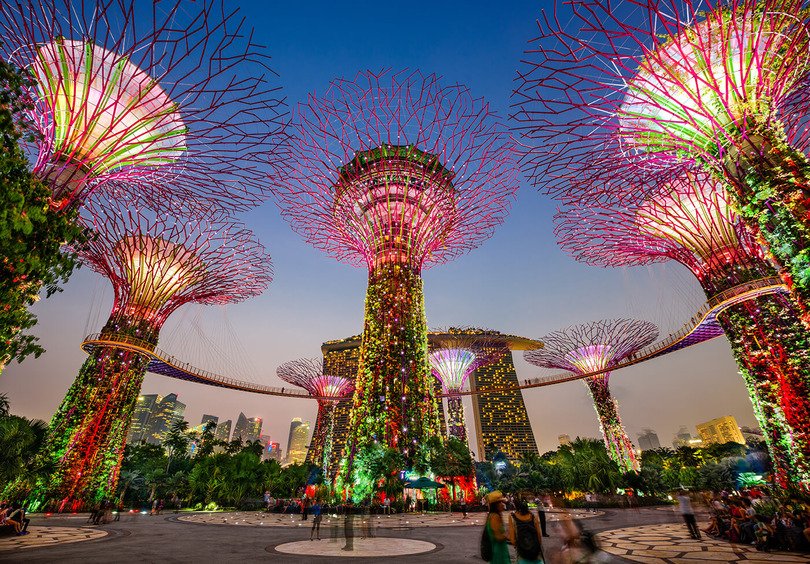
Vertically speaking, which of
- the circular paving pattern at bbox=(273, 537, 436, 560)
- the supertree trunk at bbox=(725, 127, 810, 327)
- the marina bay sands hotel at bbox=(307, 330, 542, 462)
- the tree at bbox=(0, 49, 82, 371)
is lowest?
the circular paving pattern at bbox=(273, 537, 436, 560)

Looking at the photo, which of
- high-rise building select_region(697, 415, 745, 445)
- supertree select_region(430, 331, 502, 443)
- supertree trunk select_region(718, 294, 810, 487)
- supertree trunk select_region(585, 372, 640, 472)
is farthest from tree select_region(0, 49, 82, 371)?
high-rise building select_region(697, 415, 745, 445)

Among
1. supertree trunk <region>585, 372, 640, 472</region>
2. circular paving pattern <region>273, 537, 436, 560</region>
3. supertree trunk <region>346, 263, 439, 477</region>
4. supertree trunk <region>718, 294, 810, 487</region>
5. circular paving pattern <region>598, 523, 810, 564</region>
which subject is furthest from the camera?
supertree trunk <region>585, 372, 640, 472</region>

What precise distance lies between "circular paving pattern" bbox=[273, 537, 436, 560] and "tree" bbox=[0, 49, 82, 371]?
252 inches

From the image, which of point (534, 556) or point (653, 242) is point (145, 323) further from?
point (653, 242)

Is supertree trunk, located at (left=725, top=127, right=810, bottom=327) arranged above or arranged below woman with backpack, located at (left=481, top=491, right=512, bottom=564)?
above

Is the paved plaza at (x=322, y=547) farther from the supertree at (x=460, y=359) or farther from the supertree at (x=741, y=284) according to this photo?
the supertree at (x=460, y=359)

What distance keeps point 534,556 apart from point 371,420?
14.7 meters

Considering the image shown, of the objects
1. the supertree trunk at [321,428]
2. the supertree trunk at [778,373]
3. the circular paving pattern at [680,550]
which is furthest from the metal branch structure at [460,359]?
the circular paving pattern at [680,550]

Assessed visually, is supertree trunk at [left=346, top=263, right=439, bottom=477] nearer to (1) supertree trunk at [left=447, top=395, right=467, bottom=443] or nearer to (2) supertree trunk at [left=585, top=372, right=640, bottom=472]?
(1) supertree trunk at [left=447, top=395, right=467, bottom=443]

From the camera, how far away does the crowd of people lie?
7.36 meters

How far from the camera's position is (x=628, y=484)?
2836 cm

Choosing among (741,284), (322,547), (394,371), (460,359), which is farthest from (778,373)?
(460,359)

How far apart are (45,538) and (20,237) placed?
8.80 metres

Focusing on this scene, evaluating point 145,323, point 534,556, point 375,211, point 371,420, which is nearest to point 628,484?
point 371,420
